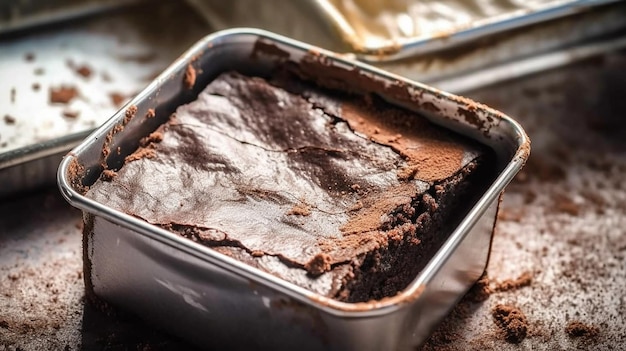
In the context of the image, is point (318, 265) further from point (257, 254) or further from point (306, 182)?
point (306, 182)

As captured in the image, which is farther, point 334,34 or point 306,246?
point 334,34

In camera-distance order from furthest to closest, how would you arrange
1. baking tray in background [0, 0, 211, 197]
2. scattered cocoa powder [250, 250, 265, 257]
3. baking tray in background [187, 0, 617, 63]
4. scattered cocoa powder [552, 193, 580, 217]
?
baking tray in background [187, 0, 617, 63] → scattered cocoa powder [552, 193, 580, 217] → baking tray in background [0, 0, 211, 197] → scattered cocoa powder [250, 250, 265, 257]

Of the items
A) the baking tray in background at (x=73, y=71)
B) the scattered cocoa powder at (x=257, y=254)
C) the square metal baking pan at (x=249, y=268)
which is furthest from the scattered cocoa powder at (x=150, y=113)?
the scattered cocoa powder at (x=257, y=254)

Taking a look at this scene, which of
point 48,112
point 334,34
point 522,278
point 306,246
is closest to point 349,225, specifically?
point 306,246

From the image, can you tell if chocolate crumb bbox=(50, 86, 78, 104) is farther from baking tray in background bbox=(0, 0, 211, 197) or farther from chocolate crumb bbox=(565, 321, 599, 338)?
chocolate crumb bbox=(565, 321, 599, 338)

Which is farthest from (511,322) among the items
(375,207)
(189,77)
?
(189,77)

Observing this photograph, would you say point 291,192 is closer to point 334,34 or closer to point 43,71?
point 334,34

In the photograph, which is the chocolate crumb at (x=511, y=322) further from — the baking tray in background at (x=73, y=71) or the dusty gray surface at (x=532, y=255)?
the baking tray in background at (x=73, y=71)

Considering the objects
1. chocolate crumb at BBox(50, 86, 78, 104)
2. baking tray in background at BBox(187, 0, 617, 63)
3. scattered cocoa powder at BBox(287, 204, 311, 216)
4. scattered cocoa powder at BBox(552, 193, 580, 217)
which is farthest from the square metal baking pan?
chocolate crumb at BBox(50, 86, 78, 104)
